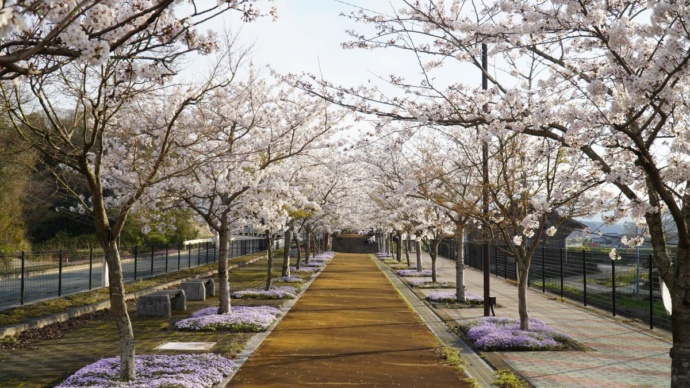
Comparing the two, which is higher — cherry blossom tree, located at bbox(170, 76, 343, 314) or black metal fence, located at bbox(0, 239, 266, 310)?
cherry blossom tree, located at bbox(170, 76, 343, 314)

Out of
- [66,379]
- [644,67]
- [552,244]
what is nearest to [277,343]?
[66,379]

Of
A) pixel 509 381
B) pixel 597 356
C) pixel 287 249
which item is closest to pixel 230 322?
pixel 509 381

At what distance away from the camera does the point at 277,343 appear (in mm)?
11891

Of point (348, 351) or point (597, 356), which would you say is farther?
point (348, 351)

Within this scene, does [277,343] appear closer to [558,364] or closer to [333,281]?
[558,364]

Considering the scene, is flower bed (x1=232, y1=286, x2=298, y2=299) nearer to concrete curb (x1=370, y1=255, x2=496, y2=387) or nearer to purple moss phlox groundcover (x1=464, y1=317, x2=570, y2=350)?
concrete curb (x1=370, y1=255, x2=496, y2=387)

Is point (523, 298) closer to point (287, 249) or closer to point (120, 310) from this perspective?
point (120, 310)

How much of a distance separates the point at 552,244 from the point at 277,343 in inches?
1304

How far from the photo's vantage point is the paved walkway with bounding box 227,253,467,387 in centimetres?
900

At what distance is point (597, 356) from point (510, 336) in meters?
1.65

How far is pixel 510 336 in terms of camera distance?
39.0 feet

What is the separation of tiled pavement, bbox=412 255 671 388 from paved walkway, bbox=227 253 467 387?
1449mm

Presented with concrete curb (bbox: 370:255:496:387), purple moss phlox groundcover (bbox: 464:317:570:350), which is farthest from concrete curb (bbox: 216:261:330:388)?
purple moss phlox groundcover (bbox: 464:317:570:350)

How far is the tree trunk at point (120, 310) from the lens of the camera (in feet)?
26.9
